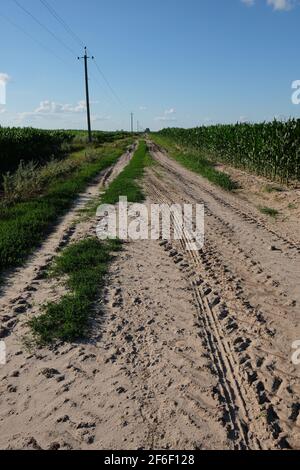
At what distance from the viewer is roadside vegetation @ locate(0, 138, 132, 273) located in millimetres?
8153

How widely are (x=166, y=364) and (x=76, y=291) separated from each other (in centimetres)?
222

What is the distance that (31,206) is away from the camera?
38.0ft

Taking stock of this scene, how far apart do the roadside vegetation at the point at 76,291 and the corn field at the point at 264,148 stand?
1015cm

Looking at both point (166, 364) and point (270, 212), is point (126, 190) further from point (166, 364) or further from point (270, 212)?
point (166, 364)

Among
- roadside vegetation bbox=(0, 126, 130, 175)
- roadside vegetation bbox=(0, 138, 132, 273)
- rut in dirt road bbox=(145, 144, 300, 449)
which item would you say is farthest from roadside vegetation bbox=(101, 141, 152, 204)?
rut in dirt road bbox=(145, 144, 300, 449)

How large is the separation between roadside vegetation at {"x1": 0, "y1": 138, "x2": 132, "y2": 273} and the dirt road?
0.81m

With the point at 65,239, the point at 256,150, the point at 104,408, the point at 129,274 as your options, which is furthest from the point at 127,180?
the point at 104,408

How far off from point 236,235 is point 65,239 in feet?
12.6

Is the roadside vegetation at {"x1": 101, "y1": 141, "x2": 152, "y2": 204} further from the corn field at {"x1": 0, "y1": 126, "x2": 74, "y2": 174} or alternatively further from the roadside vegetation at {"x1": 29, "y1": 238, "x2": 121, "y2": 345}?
the corn field at {"x1": 0, "y1": 126, "x2": 74, "y2": 174}

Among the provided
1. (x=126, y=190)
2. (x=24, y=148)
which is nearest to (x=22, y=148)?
(x=24, y=148)

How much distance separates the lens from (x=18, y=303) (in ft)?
19.5

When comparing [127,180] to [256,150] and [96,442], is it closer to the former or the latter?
[256,150]

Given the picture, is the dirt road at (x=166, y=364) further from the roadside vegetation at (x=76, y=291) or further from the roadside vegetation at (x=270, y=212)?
the roadside vegetation at (x=270, y=212)

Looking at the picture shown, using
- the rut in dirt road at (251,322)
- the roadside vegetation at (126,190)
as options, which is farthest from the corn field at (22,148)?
the rut in dirt road at (251,322)
